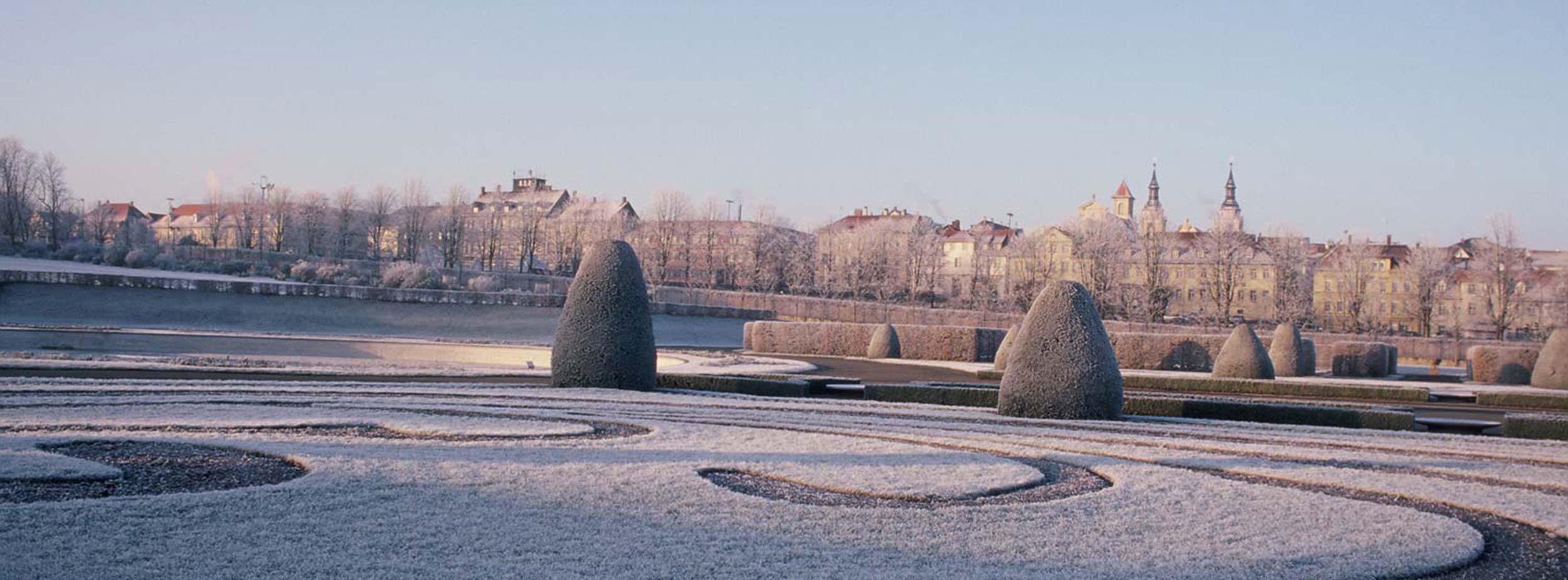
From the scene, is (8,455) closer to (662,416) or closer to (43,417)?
(43,417)

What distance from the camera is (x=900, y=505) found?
890 centimetres

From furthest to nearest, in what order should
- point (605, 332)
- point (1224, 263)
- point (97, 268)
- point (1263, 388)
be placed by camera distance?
point (97, 268)
point (1224, 263)
point (1263, 388)
point (605, 332)

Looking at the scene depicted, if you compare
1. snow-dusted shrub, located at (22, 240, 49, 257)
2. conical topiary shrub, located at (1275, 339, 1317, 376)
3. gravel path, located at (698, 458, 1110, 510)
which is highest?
snow-dusted shrub, located at (22, 240, 49, 257)

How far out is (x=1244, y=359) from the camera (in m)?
30.0

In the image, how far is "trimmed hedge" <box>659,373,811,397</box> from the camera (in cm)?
2027

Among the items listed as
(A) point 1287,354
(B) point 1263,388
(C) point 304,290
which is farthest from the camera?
(C) point 304,290

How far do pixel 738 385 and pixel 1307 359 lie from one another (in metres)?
22.2

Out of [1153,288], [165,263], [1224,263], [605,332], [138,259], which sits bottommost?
[605,332]

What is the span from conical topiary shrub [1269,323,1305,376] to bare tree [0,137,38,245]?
262 feet

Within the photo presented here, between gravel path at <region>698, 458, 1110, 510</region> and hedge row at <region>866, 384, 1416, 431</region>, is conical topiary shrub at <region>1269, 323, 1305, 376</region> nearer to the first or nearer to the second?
hedge row at <region>866, 384, 1416, 431</region>

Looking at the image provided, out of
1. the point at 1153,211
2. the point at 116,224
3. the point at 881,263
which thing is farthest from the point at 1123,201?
the point at 116,224

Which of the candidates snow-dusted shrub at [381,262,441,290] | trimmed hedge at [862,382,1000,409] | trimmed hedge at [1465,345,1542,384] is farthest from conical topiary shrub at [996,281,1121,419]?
snow-dusted shrub at [381,262,441,290]

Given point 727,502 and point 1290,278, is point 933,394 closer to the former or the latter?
point 727,502

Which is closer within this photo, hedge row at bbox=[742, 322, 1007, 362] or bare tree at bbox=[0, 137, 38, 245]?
hedge row at bbox=[742, 322, 1007, 362]
